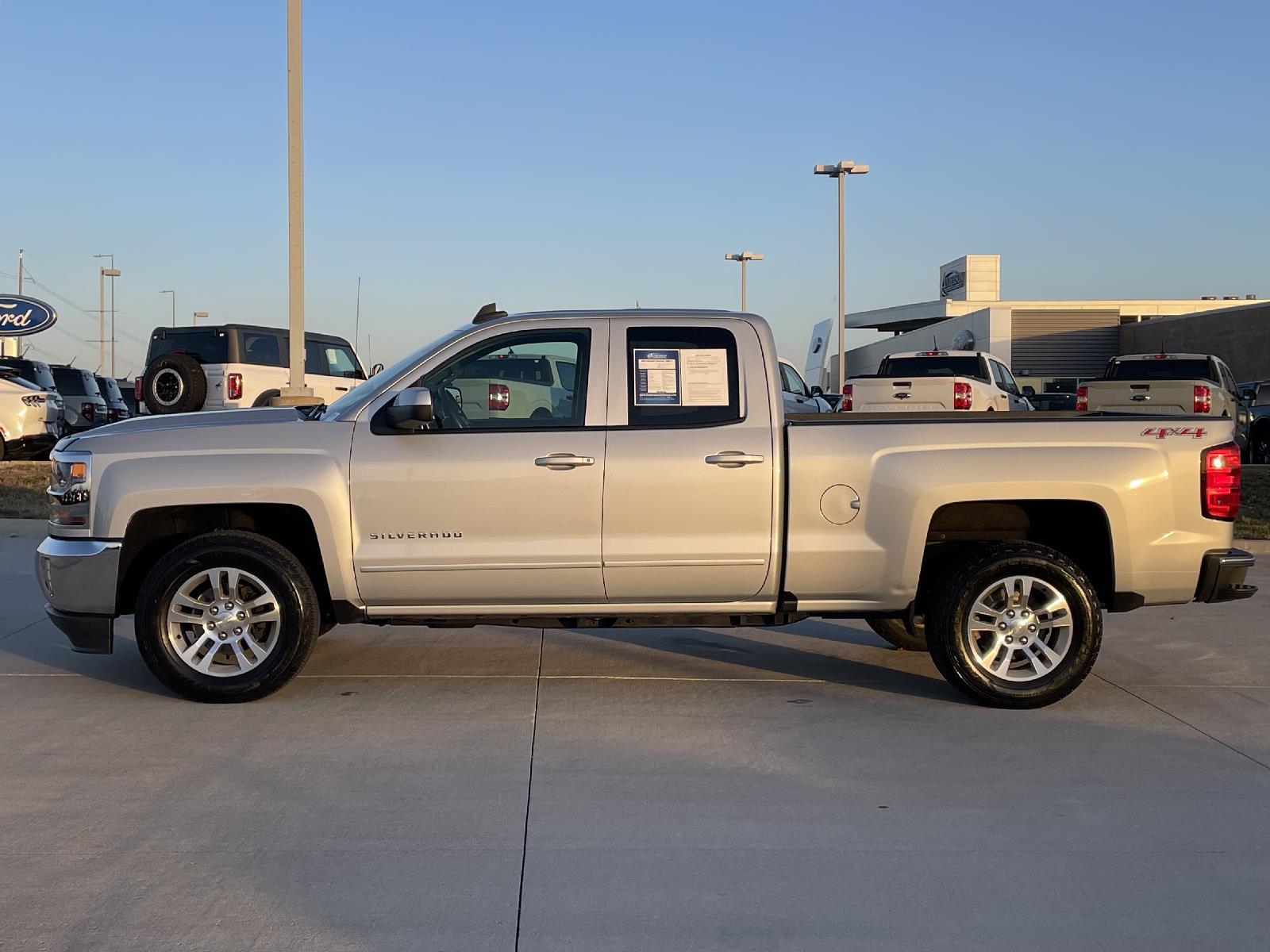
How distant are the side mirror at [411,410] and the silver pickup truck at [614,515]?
0.7 inches

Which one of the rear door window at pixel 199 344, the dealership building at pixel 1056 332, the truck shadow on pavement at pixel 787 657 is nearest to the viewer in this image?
the truck shadow on pavement at pixel 787 657

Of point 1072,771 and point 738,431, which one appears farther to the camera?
point 738,431

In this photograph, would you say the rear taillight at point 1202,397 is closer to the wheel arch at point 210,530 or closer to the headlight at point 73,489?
the wheel arch at point 210,530

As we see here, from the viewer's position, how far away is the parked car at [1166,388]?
63.5ft

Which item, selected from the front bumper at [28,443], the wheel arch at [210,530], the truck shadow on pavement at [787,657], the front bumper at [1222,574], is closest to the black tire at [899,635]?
the truck shadow on pavement at [787,657]

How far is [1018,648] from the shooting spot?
6379mm

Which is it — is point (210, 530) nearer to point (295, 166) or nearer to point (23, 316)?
point (295, 166)

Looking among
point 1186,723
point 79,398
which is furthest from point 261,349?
point 1186,723

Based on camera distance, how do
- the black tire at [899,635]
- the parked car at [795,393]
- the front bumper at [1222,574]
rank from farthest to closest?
the parked car at [795,393], the black tire at [899,635], the front bumper at [1222,574]

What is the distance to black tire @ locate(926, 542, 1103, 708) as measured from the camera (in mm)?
6289

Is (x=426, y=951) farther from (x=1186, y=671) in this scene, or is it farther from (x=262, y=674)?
(x=1186, y=671)

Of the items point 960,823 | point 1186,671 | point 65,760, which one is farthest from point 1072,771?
point 65,760

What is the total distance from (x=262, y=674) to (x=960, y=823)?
11.3ft

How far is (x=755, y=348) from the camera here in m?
6.51
